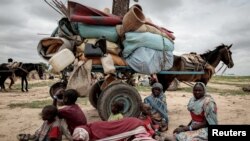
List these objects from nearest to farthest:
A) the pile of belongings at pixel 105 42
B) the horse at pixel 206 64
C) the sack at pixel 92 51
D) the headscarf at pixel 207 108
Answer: the headscarf at pixel 207 108 < the sack at pixel 92 51 < the pile of belongings at pixel 105 42 < the horse at pixel 206 64

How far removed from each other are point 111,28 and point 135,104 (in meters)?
1.72

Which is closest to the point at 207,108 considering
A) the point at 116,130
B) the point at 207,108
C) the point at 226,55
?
the point at 207,108

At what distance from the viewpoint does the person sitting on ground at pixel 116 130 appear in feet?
14.3

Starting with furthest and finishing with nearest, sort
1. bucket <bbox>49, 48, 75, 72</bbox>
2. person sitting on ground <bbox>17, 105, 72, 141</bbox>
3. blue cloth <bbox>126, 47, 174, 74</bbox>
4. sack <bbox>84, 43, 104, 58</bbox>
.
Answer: blue cloth <bbox>126, 47, 174, 74</bbox>, sack <bbox>84, 43, 104, 58</bbox>, bucket <bbox>49, 48, 75, 72</bbox>, person sitting on ground <bbox>17, 105, 72, 141</bbox>

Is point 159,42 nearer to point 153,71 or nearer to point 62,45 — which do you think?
point 153,71

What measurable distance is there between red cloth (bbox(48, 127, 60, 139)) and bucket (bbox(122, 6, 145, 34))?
2859mm

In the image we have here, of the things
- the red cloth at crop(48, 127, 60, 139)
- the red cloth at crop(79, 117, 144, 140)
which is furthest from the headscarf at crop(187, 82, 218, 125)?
the red cloth at crop(48, 127, 60, 139)

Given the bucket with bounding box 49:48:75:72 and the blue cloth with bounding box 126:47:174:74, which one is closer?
the bucket with bounding box 49:48:75:72

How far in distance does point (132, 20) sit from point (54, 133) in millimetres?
2993

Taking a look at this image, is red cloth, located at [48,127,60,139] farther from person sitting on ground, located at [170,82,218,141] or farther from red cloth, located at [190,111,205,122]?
red cloth, located at [190,111,205,122]

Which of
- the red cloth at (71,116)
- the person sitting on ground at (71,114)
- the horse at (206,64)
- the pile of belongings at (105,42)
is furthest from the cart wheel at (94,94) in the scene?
the red cloth at (71,116)

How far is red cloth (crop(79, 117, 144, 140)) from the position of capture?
4.34 meters

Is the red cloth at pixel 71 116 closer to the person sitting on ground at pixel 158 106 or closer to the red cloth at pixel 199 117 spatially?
the red cloth at pixel 199 117

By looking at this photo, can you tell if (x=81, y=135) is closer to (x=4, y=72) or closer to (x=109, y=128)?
(x=109, y=128)
